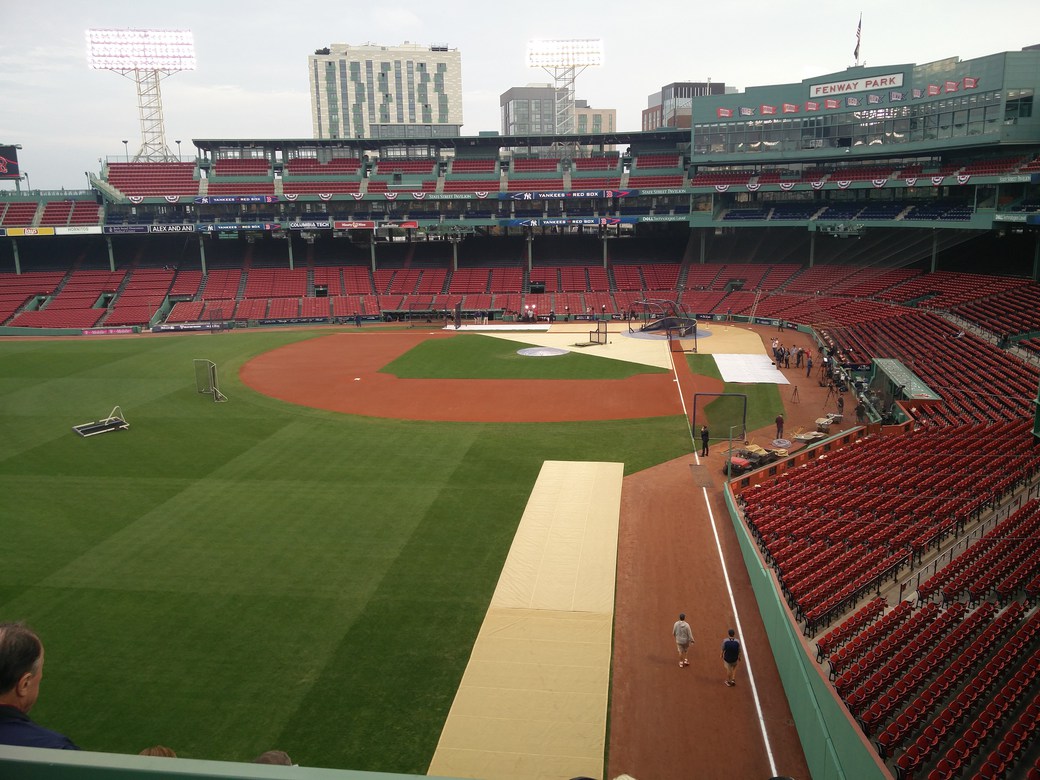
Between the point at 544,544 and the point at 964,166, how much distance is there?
55.4 metres

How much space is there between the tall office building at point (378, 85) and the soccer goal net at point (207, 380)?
140 m

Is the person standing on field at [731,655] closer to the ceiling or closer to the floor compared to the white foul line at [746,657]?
closer to the ceiling

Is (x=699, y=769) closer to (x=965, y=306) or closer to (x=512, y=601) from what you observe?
(x=512, y=601)

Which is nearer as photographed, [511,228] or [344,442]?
[344,442]

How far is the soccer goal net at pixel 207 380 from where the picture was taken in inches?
1594

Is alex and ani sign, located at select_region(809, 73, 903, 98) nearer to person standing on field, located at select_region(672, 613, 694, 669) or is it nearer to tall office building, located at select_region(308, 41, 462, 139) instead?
person standing on field, located at select_region(672, 613, 694, 669)

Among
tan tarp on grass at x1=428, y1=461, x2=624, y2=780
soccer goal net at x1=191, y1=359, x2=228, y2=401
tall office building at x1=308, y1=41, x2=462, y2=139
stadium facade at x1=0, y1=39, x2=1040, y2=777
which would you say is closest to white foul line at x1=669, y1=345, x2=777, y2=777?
tan tarp on grass at x1=428, y1=461, x2=624, y2=780

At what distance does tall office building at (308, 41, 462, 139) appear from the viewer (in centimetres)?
17212

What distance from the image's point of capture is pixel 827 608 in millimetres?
16109

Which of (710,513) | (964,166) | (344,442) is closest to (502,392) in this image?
(344,442)

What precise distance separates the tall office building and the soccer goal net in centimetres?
14016

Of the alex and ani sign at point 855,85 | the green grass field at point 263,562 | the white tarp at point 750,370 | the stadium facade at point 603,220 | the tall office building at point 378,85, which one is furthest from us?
the tall office building at point 378,85

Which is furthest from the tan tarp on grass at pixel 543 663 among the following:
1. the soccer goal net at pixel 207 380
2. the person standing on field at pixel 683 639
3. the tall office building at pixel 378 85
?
the tall office building at pixel 378 85

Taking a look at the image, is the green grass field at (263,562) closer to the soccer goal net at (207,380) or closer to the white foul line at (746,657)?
the soccer goal net at (207,380)
